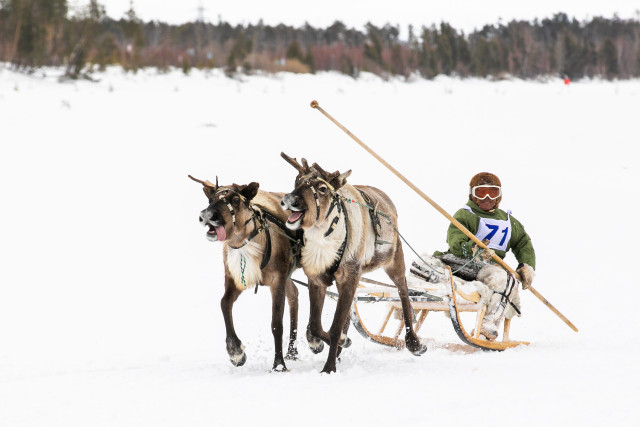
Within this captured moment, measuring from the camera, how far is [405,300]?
6.20 m

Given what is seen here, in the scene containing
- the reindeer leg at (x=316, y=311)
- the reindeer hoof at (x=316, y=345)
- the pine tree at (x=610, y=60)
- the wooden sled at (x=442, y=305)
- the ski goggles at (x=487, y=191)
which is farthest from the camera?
the pine tree at (x=610, y=60)

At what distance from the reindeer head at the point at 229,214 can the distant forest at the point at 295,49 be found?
41.5 feet

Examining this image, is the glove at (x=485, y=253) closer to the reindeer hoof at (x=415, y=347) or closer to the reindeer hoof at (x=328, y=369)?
the reindeer hoof at (x=415, y=347)

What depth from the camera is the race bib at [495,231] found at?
6.48m

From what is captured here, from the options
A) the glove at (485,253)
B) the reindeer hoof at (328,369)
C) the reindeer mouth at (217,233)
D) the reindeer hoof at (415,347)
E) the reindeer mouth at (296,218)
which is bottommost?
the reindeer hoof at (415,347)

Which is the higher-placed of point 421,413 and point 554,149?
point 554,149

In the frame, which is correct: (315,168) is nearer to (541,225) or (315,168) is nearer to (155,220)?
(155,220)

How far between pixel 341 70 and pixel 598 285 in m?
13.4

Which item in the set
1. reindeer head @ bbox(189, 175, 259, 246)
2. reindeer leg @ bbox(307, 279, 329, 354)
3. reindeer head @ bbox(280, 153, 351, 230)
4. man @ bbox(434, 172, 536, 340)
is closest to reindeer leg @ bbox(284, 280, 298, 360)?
reindeer leg @ bbox(307, 279, 329, 354)

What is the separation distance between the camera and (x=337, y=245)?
5117 mm

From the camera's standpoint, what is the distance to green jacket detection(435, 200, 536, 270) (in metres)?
6.49

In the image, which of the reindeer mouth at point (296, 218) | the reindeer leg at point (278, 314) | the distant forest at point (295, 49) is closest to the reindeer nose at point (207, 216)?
the reindeer mouth at point (296, 218)

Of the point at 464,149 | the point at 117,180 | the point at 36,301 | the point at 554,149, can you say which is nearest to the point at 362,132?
the point at 464,149

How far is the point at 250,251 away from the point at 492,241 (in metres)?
2.41
